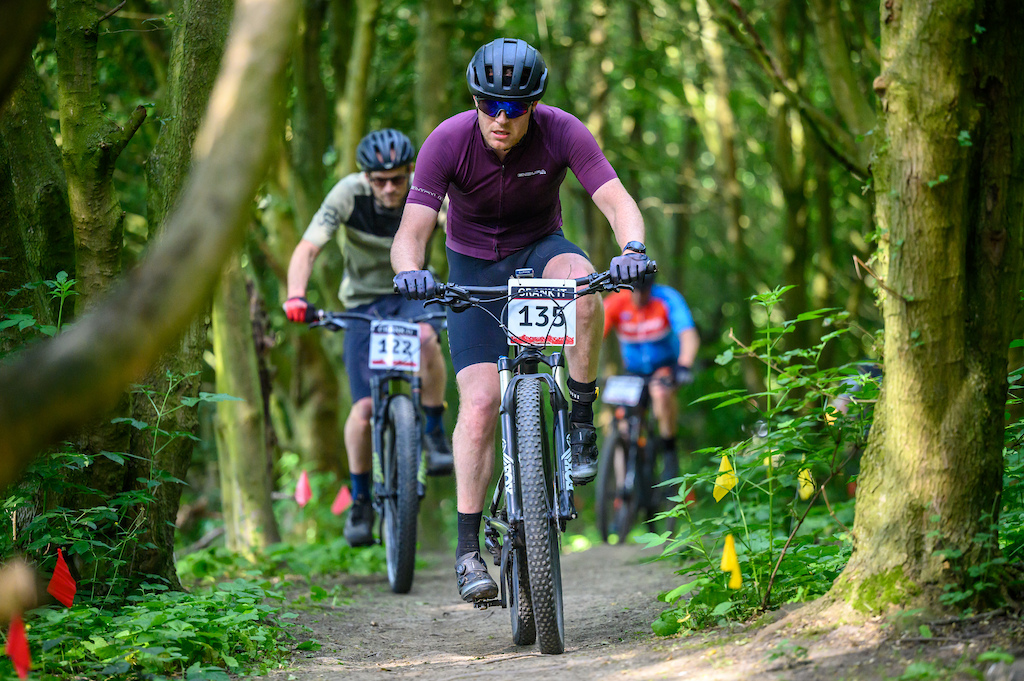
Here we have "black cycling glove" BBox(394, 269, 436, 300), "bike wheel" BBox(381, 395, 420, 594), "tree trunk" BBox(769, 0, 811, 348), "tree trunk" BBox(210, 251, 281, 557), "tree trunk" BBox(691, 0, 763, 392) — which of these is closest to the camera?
"black cycling glove" BBox(394, 269, 436, 300)

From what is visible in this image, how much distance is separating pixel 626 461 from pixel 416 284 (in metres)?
5.08

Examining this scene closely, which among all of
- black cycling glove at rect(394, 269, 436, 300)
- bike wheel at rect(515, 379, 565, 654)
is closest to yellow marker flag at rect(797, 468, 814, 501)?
bike wheel at rect(515, 379, 565, 654)

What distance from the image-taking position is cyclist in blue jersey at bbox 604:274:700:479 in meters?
8.16

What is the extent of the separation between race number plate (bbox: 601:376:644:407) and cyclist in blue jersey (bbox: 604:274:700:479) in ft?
0.43

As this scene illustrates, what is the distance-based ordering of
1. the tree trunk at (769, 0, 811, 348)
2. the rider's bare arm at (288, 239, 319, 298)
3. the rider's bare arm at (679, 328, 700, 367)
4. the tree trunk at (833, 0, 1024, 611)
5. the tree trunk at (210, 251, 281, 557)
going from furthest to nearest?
the tree trunk at (769, 0, 811, 348)
the rider's bare arm at (679, 328, 700, 367)
the tree trunk at (210, 251, 281, 557)
the rider's bare arm at (288, 239, 319, 298)
the tree trunk at (833, 0, 1024, 611)

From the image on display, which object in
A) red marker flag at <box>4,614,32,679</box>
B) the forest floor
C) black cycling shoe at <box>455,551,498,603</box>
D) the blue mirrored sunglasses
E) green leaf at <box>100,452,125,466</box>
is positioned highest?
the blue mirrored sunglasses

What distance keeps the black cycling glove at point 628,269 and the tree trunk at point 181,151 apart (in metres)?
2.03

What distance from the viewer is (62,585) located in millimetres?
3391

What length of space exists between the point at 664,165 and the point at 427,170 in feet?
44.6

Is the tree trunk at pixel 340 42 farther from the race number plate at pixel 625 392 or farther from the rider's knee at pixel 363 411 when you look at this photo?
the rider's knee at pixel 363 411

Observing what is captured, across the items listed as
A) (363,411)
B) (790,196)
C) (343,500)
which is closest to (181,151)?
(363,411)

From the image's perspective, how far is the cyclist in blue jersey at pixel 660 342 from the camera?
8.16 m

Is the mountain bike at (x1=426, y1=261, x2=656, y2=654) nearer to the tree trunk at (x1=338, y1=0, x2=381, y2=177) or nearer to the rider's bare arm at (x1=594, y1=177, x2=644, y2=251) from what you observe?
the rider's bare arm at (x1=594, y1=177, x2=644, y2=251)

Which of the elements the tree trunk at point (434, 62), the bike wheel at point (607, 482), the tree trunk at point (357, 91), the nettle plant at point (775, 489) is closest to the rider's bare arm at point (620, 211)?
the nettle plant at point (775, 489)
